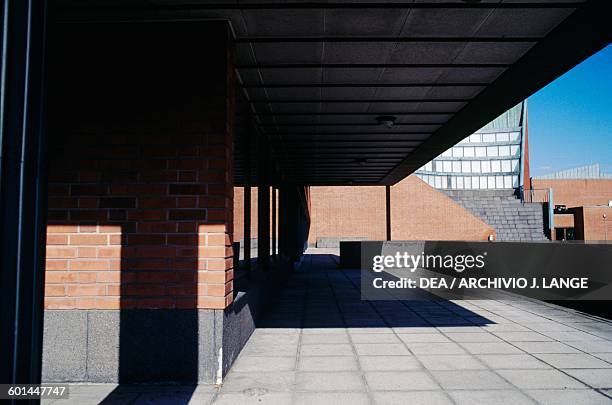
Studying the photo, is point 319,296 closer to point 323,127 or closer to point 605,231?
point 323,127

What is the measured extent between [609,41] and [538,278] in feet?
32.0

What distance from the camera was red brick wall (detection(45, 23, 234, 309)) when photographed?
13.4ft

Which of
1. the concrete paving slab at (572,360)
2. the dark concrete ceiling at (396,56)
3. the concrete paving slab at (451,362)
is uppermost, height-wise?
the dark concrete ceiling at (396,56)

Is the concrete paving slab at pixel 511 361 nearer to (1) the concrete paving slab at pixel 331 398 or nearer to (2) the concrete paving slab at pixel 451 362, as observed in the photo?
(2) the concrete paving slab at pixel 451 362

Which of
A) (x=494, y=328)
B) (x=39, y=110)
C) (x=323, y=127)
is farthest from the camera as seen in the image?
(x=323, y=127)

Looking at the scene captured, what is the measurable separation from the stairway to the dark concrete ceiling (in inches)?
992

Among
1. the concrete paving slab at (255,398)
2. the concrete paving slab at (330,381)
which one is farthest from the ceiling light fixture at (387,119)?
the concrete paving slab at (255,398)

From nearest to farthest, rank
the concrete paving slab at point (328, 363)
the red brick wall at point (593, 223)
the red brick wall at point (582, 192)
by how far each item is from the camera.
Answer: the concrete paving slab at point (328, 363) < the red brick wall at point (593, 223) < the red brick wall at point (582, 192)

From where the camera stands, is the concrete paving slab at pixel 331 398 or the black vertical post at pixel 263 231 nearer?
the concrete paving slab at pixel 331 398

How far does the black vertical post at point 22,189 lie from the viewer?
1.75 metres

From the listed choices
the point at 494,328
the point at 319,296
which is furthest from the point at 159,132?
the point at 319,296

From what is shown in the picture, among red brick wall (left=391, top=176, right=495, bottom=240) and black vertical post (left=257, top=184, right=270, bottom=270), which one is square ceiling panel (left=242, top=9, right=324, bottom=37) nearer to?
black vertical post (left=257, top=184, right=270, bottom=270)

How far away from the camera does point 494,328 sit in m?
6.43

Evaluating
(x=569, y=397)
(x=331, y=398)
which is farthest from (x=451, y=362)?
(x=331, y=398)
